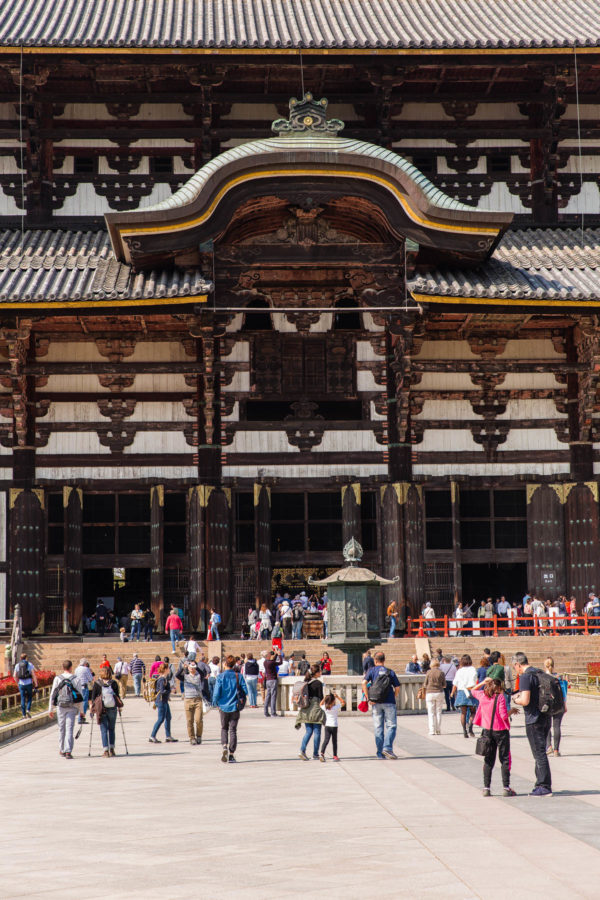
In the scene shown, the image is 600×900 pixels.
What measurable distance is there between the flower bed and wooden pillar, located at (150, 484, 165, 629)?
5.22 m

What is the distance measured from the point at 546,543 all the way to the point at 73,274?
51.7 ft

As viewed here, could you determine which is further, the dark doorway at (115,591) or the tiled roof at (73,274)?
the dark doorway at (115,591)

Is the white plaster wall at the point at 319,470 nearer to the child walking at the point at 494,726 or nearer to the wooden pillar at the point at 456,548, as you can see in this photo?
the wooden pillar at the point at 456,548

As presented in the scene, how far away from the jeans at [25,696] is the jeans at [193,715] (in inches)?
203

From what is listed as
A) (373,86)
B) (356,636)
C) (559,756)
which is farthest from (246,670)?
(373,86)

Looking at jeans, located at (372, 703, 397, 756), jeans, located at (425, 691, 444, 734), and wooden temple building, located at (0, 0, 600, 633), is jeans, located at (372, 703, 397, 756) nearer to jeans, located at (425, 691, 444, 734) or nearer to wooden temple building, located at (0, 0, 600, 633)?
jeans, located at (425, 691, 444, 734)

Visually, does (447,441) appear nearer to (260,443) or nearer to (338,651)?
(260,443)

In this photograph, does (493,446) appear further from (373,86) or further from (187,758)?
(187,758)

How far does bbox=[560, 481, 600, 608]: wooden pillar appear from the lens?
34.9 meters

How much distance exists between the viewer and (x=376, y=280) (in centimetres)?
3412

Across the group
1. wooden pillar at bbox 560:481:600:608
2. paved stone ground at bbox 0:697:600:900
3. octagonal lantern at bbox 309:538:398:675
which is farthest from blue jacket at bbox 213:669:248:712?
wooden pillar at bbox 560:481:600:608

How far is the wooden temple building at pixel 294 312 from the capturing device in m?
33.1

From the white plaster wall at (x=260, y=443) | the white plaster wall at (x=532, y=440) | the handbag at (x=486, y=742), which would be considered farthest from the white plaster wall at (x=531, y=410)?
the handbag at (x=486, y=742)

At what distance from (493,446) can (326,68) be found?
41.0 ft
